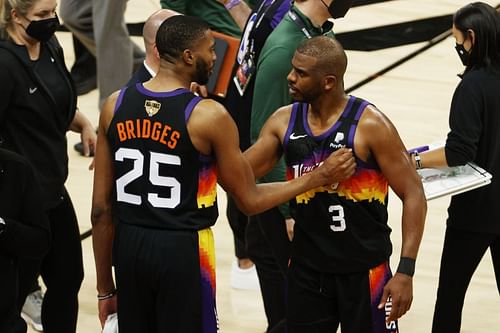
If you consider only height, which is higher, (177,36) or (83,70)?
(177,36)

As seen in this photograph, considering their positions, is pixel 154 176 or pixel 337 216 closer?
pixel 154 176

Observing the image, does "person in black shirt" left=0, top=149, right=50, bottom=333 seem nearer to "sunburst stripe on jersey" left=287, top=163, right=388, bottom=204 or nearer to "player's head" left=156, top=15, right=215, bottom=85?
"player's head" left=156, top=15, right=215, bottom=85

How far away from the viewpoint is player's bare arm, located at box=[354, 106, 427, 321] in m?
4.23

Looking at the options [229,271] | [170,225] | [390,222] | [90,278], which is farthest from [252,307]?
[170,225]

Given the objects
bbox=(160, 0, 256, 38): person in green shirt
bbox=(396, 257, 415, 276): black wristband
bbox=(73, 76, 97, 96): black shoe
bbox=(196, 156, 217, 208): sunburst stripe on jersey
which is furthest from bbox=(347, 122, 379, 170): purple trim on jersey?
bbox=(73, 76, 97, 96): black shoe

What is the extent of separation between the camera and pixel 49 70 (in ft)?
16.6

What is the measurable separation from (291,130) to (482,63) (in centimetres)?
106

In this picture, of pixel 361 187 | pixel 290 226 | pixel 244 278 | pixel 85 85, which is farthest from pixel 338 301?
pixel 85 85

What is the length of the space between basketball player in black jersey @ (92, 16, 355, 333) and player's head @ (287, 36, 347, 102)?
0.28m

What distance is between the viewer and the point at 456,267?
5.12m

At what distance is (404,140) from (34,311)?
3666mm

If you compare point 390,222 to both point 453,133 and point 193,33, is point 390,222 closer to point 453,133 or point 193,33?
point 453,133

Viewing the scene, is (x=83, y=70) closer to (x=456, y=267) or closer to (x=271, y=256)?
(x=271, y=256)

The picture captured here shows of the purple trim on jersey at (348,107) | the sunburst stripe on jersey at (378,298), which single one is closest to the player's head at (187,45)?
the purple trim on jersey at (348,107)
